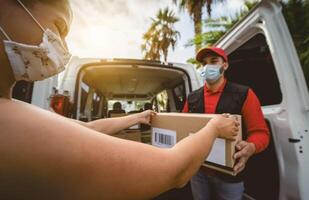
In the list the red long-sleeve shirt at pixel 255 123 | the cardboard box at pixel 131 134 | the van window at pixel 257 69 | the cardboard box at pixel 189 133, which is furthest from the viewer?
the cardboard box at pixel 131 134

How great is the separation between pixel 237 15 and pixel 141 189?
261 inches

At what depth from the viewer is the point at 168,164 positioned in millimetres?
624

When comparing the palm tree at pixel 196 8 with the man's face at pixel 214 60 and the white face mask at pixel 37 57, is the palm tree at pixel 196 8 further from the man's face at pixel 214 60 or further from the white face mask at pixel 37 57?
the white face mask at pixel 37 57

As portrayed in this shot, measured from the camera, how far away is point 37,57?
760 millimetres

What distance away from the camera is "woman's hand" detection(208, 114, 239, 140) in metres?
0.98

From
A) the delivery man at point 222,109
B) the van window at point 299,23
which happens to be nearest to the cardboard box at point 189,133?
the delivery man at point 222,109

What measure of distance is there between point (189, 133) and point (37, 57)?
85 centimetres

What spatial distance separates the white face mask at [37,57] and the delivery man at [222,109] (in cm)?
112

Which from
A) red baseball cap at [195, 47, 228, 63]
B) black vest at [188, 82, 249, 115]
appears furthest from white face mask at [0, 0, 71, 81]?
red baseball cap at [195, 47, 228, 63]

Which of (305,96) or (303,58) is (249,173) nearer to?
(305,96)

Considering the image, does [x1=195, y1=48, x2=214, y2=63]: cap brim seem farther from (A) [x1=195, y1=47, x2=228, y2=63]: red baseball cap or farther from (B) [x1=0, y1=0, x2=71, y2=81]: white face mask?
(B) [x1=0, y1=0, x2=71, y2=81]: white face mask

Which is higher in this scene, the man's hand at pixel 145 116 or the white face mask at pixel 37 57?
the white face mask at pixel 37 57

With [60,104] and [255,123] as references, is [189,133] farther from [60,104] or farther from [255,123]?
[60,104]

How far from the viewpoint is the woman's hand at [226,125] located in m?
0.98
